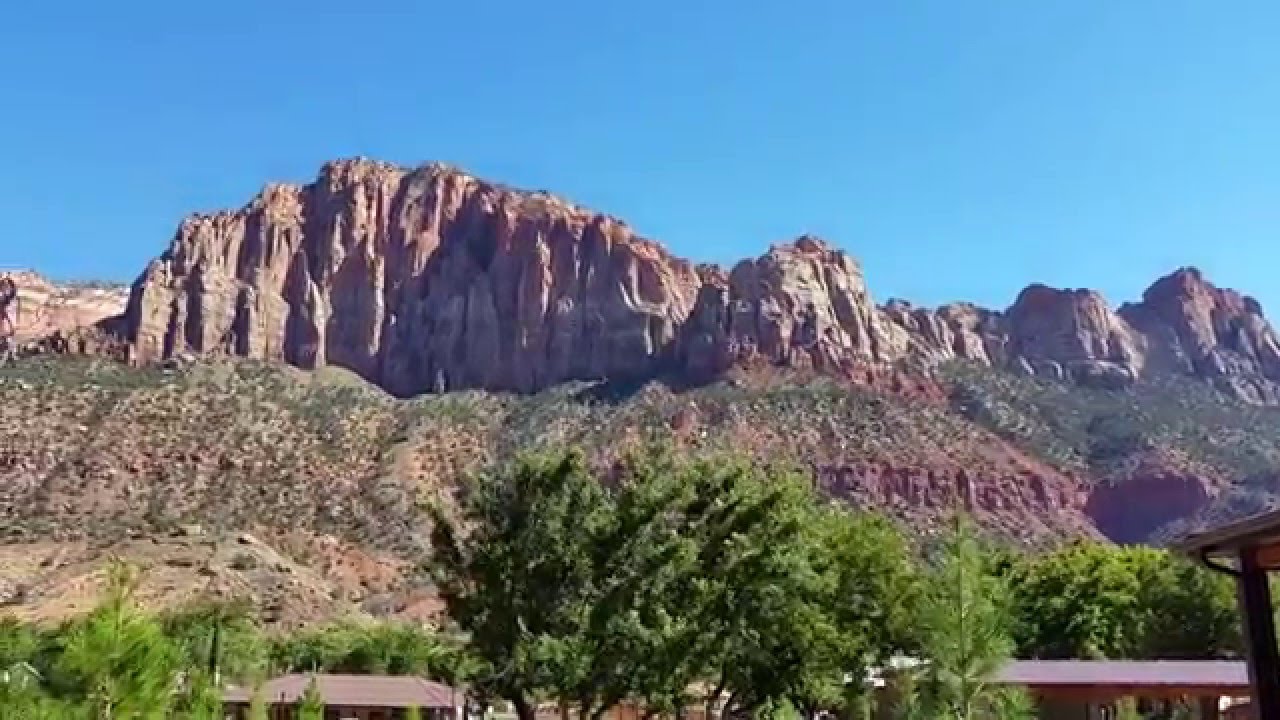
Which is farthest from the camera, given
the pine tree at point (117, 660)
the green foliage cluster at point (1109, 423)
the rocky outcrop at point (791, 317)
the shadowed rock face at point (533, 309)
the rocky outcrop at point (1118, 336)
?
the rocky outcrop at point (1118, 336)

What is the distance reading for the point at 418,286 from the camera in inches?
5482

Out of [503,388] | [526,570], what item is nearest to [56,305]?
[503,388]

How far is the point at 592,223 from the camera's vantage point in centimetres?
13925

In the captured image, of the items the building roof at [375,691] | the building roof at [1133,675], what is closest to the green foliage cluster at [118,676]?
the building roof at [1133,675]

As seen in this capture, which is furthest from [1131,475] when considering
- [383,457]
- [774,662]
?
[774,662]

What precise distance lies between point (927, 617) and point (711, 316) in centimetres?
11140

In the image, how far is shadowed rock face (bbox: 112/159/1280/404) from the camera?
118875 millimetres

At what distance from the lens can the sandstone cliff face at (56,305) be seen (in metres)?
141

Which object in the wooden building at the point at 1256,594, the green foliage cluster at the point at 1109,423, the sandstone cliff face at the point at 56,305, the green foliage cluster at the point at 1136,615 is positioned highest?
the sandstone cliff face at the point at 56,305

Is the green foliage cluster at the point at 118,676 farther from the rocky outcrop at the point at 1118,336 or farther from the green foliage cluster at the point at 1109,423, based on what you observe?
the rocky outcrop at the point at 1118,336

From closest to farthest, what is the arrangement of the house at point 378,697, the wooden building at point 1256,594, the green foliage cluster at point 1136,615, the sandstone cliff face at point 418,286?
the wooden building at point 1256,594 < the house at point 378,697 < the green foliage cluster at point 1136,615 < the sandstone cliff face at point 418,286

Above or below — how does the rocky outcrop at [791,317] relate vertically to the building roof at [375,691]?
above

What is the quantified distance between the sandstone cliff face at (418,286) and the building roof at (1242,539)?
10413 centimetres

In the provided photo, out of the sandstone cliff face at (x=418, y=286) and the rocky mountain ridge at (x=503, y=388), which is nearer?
the rocky mountain ridge at (x=503, y=388)
